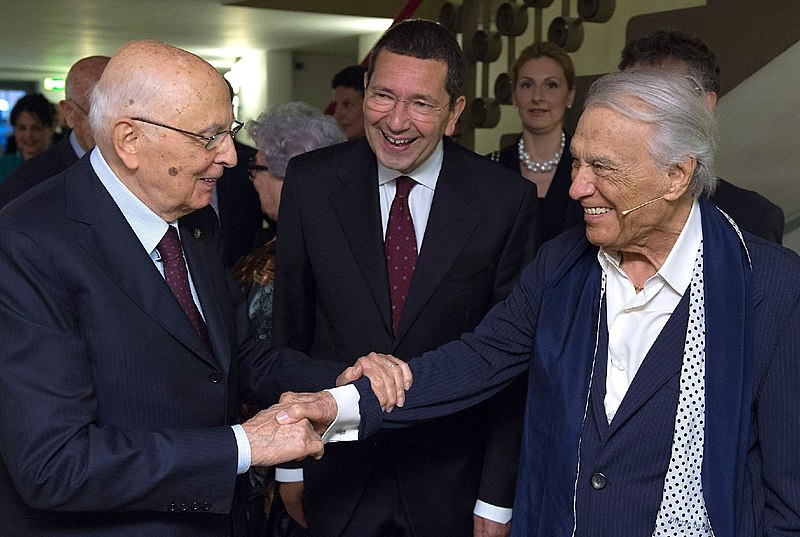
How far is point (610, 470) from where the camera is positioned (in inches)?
75.3

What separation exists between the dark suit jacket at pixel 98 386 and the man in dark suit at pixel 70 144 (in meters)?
2.01

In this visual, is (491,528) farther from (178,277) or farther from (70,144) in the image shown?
(70,144)

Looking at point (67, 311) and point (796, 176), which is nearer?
point (67, 311)

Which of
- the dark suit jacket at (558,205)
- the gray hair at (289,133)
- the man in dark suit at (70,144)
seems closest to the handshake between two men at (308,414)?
the gray hair at (289,133)

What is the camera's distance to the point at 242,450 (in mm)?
1835

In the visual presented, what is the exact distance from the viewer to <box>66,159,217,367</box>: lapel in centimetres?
183

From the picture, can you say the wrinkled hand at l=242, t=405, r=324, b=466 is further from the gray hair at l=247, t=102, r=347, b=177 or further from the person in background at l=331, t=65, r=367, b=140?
the person in background at l=331, t=65, r=367, b=140

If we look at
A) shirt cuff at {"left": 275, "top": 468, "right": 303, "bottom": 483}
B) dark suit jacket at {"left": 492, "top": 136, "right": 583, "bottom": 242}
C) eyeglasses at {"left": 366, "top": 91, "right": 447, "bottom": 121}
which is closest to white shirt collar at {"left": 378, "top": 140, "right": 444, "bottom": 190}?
eyeglasses at {"left": 366, "top": 91, "right": 447, "bottom": 121}

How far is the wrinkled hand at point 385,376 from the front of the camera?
2.24m

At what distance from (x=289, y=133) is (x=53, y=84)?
54.7 feet

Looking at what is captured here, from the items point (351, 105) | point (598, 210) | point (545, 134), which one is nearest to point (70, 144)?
point (351, 105)

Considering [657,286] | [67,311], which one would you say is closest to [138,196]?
[67,311]

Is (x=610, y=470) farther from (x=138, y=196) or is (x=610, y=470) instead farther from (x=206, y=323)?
(x=138, y=196)

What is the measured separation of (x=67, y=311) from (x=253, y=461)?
1.49ft
